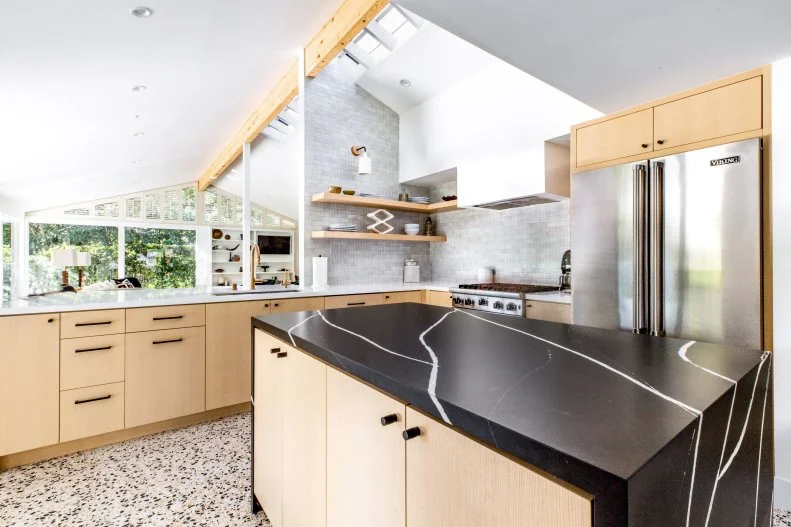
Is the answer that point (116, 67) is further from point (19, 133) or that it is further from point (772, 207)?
point (772, 207)

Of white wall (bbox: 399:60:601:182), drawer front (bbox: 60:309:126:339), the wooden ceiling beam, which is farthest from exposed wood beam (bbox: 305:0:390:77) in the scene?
drawer front (bbox: 60:309:126:339)

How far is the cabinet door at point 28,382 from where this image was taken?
2.28 m

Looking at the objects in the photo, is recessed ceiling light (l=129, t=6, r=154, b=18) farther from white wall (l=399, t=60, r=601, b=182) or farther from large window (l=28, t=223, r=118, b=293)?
large window (l=28, t=223, r=118, b=293)

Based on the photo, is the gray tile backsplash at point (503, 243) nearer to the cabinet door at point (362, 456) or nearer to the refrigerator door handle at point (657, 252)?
the refrigerator door handle at point (657, 252)

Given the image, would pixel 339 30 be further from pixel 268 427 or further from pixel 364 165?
pixel 268 427

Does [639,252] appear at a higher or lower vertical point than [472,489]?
higher

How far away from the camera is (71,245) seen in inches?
327

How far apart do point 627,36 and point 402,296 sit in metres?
2.63

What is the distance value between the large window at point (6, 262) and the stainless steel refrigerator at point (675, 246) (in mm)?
8684

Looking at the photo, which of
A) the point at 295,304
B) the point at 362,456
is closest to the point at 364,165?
the point at 295,304

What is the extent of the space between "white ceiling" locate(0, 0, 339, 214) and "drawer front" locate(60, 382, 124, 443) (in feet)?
7.02

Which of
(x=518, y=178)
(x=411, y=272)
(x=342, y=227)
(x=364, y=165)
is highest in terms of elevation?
(x=364, y=165)

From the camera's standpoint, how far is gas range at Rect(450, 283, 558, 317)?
10.2 ft

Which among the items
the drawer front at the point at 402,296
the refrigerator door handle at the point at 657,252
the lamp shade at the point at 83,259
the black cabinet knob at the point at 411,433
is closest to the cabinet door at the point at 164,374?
the drawer front at the point at 402,296
